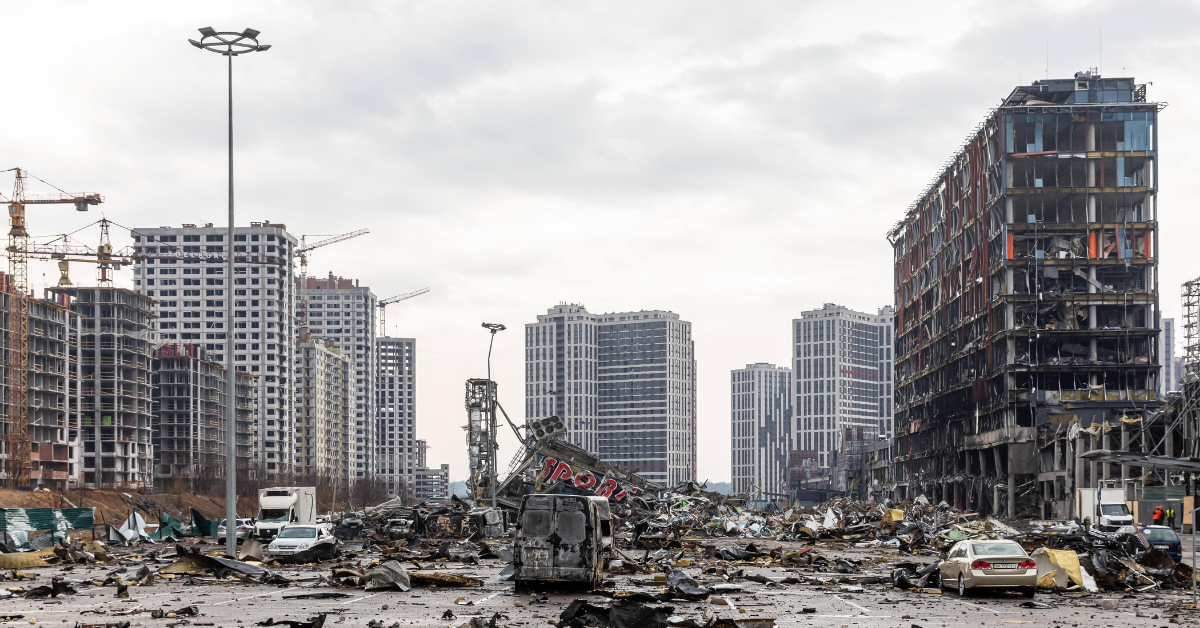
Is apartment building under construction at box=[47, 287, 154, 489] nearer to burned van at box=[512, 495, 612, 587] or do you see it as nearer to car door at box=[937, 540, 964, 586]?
burned van at box=[512, 495, 612, 587]

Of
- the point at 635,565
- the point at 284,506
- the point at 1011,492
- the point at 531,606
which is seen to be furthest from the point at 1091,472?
the point at 531,606

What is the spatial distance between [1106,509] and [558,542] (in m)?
39.3

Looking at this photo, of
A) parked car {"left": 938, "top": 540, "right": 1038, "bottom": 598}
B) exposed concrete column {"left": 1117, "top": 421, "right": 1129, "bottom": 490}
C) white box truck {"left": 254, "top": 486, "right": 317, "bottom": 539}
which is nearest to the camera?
parked car {"left": 938, "top": 540, "right": 1038, "bottom": 598}

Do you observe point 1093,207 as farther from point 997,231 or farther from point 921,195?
point 921,195

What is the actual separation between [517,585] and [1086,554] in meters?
14.1

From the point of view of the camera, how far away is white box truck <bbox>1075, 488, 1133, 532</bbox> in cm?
5509

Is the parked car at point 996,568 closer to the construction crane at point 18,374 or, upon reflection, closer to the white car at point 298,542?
the white car at point 298,542

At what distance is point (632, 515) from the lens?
78188 mm

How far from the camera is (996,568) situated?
26.7 metres

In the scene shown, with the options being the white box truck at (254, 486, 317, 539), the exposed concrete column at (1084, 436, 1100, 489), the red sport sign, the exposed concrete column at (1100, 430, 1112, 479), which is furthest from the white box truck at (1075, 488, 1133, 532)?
the white box truck at (254, 486, 317, 539)

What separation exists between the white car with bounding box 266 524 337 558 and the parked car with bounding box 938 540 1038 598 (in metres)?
21.0

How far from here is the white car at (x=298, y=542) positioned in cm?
3978

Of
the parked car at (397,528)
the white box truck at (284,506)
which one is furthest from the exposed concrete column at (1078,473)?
the white box truck at (284,506)

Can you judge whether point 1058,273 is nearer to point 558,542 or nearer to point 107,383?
point 558,542
